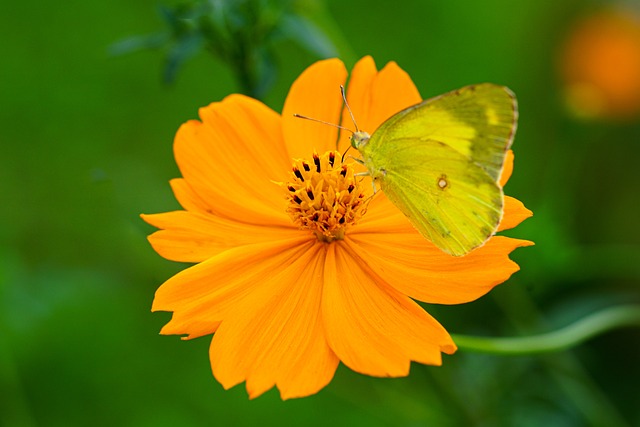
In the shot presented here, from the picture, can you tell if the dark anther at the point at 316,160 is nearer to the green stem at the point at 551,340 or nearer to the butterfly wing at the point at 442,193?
the butterfly wing at the point at 442,193

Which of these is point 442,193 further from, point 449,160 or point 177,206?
point 177,206

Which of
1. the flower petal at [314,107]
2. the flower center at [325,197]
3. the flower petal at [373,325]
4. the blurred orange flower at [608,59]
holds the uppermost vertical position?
the flower petal at [314,107]

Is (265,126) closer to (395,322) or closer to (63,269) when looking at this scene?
(395,322)

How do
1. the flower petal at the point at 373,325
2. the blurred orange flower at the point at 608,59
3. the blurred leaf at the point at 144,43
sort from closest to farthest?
1. the flower petal at the point at 373,325
2. the blurred leaf at the point at 144,43
3. the blurred orange flower at the point at 608,59

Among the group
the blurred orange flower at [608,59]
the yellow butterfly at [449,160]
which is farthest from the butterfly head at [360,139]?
the blurred orange flower at [608,59]

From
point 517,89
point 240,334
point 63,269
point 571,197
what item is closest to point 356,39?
point 517,89

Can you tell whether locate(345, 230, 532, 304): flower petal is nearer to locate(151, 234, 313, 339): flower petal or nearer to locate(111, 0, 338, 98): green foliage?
locate(151, 234, 313, 339): flower petal
